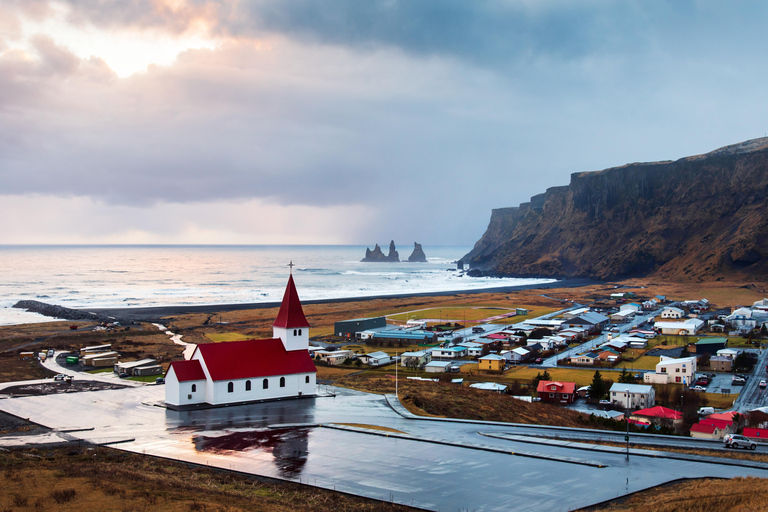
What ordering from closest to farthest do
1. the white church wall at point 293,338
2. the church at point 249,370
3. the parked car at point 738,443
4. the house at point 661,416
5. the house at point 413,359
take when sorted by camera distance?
the parked car at point 738,443 < the church at point 249,370 < the house at point 661,416 < the white church wall at point 293,338 < the house at point 413,359

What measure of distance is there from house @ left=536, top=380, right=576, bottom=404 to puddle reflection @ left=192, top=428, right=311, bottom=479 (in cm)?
2340

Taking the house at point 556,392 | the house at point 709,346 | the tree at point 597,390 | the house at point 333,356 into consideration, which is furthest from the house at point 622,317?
the house at point 333,356

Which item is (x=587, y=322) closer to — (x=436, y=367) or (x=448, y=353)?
(x=448, y=353)

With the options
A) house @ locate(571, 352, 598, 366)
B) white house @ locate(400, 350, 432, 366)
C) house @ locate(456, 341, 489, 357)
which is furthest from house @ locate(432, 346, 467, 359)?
house @ locate(571, 352, 598, 366)

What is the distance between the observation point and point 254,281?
18012 centimetres

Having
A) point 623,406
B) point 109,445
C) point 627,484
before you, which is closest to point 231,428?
point 109,445

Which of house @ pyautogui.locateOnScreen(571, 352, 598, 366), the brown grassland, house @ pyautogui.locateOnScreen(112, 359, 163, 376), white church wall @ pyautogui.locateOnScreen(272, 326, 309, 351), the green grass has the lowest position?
house @ pyautogui.locateOnScreen(571, 352, 598, 366)

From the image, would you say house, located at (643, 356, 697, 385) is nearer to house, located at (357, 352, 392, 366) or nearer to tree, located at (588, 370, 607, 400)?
tree, located at (588, 370, 607, 400)

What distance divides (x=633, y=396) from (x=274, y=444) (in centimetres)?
2987

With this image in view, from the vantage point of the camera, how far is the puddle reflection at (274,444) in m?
23.2

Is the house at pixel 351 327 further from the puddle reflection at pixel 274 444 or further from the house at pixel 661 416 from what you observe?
the puddle reflection at pixel 274 444

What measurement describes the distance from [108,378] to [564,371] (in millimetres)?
41435

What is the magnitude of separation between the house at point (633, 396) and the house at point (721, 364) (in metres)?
16.5

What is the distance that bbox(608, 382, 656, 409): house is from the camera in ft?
142
